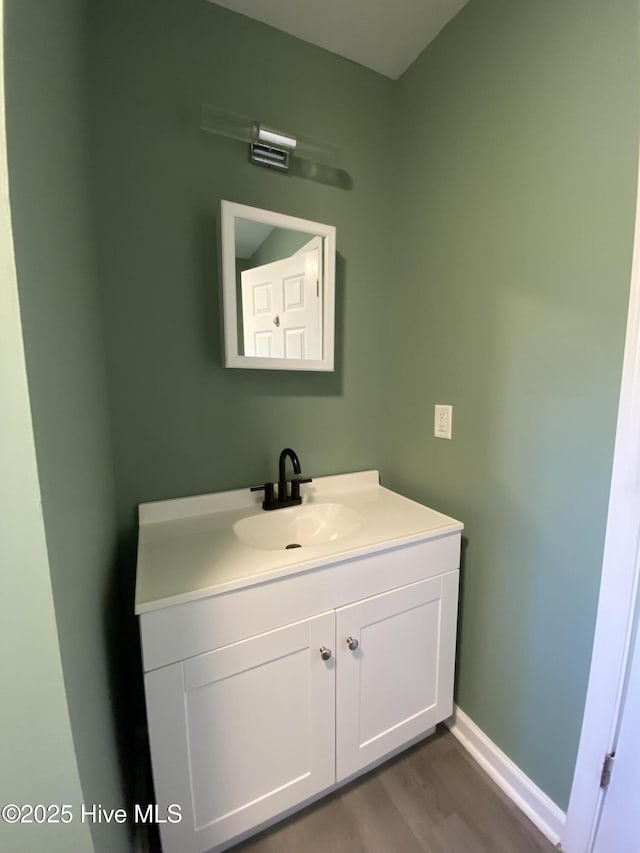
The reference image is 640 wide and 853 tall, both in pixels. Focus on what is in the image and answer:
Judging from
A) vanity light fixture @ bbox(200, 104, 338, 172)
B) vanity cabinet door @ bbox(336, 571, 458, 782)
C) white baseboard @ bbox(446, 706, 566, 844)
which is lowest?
white baseboard @ bbox(446, 706, 566, 844)

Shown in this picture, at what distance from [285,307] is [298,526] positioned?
2.73 feet

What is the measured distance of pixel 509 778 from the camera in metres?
1.15

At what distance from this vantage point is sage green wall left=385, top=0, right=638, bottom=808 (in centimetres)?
86

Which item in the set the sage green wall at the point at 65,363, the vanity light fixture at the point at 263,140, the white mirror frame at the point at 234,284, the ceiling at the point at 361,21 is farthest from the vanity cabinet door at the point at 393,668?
the ceiling at the point at 361,21

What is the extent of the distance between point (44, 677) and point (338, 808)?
1.15 meters

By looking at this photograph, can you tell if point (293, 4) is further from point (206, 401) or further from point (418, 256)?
point (206, 401)

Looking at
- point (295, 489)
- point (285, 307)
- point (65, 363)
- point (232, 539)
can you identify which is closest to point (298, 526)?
point (295, 489)

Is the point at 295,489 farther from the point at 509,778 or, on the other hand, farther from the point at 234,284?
the point at 509,778

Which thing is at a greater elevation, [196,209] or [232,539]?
[196,209]

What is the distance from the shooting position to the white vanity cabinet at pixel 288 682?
831 mm

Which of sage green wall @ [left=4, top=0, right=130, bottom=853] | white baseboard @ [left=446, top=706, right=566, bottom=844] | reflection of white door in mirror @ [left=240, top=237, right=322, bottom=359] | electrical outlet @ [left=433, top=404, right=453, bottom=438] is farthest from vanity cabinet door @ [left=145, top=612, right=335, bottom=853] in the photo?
reflection of white door in mirror @ [left=240, top=237, right=322, bottom=359]

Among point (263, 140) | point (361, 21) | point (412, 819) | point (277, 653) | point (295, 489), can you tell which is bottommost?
point (412, 819)

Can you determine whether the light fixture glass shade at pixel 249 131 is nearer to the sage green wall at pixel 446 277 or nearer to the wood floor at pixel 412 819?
the sage green wall at pixel 446 277

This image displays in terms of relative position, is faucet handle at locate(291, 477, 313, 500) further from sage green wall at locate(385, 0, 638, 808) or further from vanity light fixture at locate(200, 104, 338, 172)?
vanity light fixture at locate(200, 104, 338, 172)
